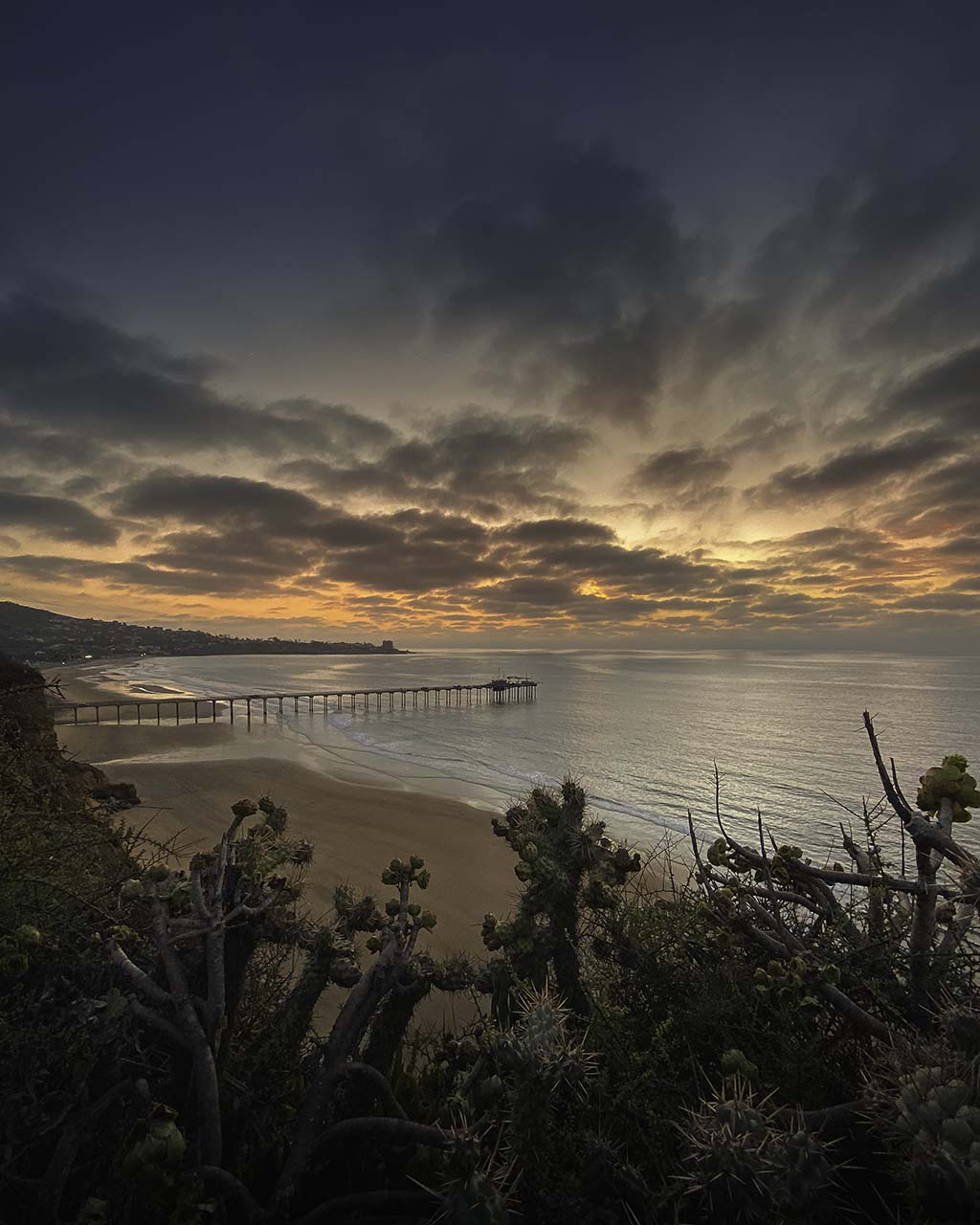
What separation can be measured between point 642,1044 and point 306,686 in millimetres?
111393

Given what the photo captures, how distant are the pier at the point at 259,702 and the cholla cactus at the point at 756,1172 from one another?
139 feet

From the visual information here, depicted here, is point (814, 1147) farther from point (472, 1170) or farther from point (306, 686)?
point (306, 686)

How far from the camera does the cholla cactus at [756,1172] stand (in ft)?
5.24

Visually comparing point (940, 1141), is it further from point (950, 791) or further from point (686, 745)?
point (686, 745)

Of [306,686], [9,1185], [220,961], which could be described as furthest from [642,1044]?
[306,686]

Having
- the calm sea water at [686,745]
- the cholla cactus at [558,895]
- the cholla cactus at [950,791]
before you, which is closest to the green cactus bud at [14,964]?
the cholla cactus at [558,895]

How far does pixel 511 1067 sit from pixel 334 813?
23388 millimetres

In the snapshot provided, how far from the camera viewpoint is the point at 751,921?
3.00 m

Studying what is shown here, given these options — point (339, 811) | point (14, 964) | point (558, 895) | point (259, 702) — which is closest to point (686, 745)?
point (339, 811)

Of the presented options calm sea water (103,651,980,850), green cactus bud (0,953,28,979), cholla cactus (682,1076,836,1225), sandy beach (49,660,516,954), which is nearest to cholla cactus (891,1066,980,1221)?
cholla cactus (682,1076,836,1225)

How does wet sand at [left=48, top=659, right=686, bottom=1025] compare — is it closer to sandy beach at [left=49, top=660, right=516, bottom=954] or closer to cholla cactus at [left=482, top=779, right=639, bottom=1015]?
sandy beach at [left=49, top=660, right=516, bottom=954]

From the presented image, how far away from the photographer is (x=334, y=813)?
2372 centimetres

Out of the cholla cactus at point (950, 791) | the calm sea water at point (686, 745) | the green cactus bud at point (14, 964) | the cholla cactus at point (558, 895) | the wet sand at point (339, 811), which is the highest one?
the cholla cactus at point (950, 791)

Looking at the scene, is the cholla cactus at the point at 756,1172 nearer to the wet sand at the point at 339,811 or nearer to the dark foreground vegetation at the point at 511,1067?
the dark foreground vegetation at the point at 511,1067
